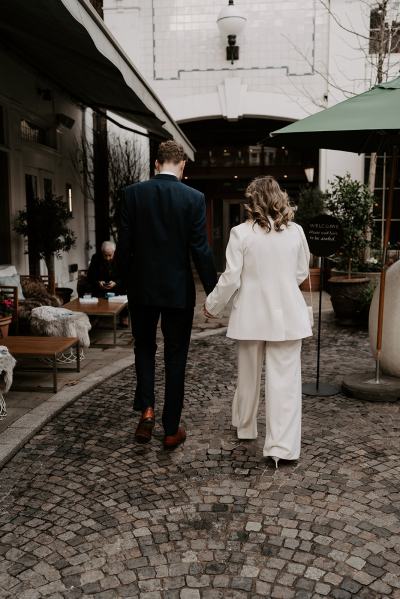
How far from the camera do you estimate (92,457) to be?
3789 mm

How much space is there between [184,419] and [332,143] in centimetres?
303

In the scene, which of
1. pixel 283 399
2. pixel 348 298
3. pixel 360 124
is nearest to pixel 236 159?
pixel 348 298

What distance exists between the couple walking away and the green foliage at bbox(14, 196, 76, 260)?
202 inches

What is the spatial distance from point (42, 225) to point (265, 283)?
580cm

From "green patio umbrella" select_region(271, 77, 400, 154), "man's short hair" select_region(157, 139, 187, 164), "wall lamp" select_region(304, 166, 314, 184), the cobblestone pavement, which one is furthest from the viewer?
"wall lamp" select_region(304, 166, 314, 184)

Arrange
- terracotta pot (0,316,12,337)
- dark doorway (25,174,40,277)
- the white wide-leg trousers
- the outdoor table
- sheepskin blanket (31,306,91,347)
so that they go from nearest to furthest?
the white wide-leg trousers, terracotta pot (0,316,12,337), sheepskin blanket (31,306,91,347), the outdoor table, dark doorway (25,174,40,277)

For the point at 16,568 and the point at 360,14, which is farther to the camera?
the point at 360,14

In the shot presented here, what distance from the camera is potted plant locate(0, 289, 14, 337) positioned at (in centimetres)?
577

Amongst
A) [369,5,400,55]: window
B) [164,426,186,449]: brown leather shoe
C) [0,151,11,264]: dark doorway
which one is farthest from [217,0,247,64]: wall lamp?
[164,426,186,449]: brown leather shoe

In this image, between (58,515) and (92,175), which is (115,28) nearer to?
(92,175)

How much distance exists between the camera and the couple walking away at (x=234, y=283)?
11.4 feet

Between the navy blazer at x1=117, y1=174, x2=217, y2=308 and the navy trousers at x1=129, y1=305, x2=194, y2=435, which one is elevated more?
the navy blazer at x1=117, y1=174, x2=217, y2=308

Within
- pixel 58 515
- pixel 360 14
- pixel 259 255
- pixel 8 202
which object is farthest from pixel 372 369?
pixel 360 14

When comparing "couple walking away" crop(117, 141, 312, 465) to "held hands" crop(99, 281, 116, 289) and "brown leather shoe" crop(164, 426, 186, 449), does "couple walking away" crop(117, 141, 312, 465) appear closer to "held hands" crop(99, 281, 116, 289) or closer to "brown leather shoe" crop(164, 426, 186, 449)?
"brown leather shoe" crop(164, 426, 186, 449)
